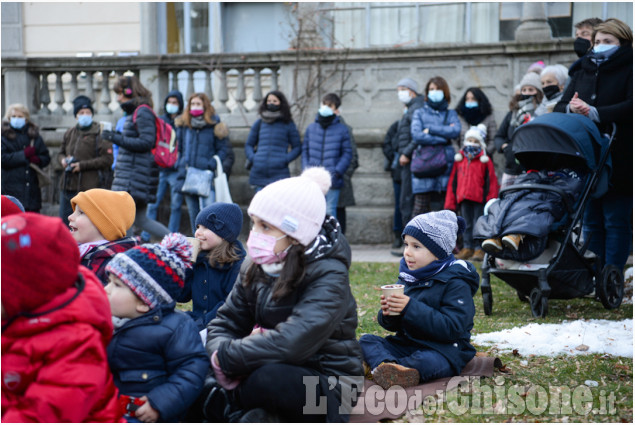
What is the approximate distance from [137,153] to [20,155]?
2571mm

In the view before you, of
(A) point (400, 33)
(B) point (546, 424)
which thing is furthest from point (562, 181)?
(A) point (400, 33)

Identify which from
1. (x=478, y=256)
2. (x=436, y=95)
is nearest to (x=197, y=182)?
(x=436, y=95)

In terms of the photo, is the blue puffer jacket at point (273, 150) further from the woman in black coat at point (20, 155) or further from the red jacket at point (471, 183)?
the woman in black coat at point (20, 155)

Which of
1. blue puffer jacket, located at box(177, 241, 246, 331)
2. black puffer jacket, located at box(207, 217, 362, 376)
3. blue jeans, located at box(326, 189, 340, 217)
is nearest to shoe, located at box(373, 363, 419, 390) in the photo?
black puffer jacket, located at box(207, 217, 362, 376)

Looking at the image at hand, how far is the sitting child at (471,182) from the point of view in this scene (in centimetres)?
1016

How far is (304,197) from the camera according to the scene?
12.4 ft

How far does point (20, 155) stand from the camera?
11.1 m

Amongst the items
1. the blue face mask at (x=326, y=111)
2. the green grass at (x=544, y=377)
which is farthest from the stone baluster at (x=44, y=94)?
the green grass at (x=544, y=377)

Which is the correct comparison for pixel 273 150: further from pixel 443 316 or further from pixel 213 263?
pixel 443 316

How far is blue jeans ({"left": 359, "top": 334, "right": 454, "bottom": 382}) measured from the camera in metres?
4.64

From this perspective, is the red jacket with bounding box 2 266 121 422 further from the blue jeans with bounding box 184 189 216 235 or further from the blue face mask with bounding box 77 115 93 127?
the blue jeans with bounding box 184 189 216 235

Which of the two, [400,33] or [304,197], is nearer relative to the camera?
[304,197]

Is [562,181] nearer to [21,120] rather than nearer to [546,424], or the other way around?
[546,424]

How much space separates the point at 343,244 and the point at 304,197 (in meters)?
0.34
